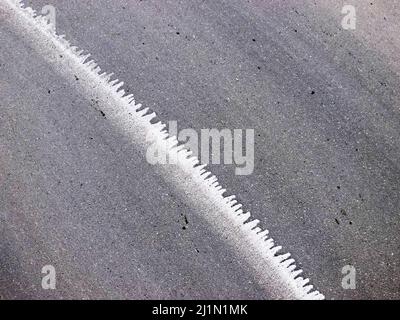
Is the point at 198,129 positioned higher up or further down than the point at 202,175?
higher up

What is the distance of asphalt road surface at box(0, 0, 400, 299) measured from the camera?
3592 millimetres

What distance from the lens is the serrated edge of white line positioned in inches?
141

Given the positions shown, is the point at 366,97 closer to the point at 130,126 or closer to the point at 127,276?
the point at 130,126

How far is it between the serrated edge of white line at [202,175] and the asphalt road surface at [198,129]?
0.25ft

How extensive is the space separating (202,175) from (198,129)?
410mm

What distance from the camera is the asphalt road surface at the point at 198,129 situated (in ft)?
11.8

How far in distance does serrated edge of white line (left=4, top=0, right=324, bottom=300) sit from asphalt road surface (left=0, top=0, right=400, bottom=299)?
8 centimetres

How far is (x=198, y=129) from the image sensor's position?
379 cm

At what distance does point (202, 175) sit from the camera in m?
3.74

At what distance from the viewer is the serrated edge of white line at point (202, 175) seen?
3576mm
